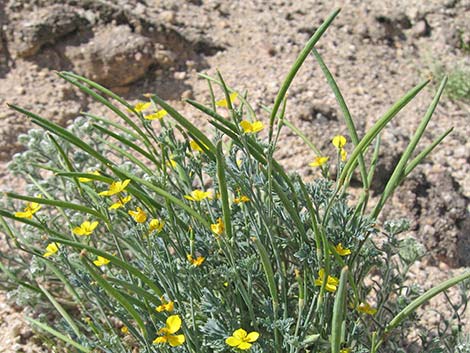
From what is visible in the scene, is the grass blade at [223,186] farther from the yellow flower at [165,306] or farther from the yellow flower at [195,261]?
the yellow flower at [165,306]

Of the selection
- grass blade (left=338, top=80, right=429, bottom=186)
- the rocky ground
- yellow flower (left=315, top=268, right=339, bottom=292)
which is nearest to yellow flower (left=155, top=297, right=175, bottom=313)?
yellow flower (left=315, top=268, right=339, bottom=292)

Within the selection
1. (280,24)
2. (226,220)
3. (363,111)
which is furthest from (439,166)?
(226,220)

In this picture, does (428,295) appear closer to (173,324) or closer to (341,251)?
(341,251)

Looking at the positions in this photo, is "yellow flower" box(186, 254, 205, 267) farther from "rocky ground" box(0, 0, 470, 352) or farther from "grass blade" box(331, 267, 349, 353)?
"rocky ground" box(0, 0, 470, 352)

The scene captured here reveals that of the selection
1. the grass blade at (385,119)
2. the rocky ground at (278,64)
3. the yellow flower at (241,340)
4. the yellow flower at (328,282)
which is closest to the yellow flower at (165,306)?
the yellow flower at (241,340)

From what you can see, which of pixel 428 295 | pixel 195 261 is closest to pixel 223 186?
pixel 195 261
